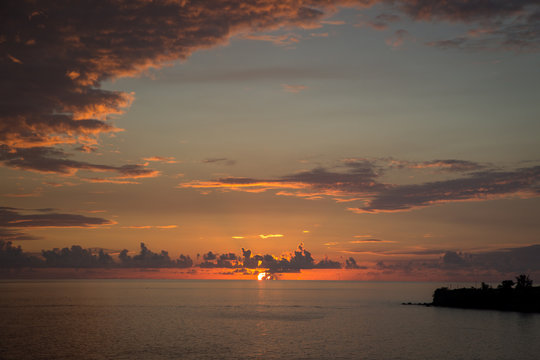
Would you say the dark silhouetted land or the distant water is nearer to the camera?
the distant water

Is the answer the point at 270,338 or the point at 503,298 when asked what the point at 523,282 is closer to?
the point at 503,298

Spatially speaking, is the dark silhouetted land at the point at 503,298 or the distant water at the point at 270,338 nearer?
the distant water at the point at 270,338

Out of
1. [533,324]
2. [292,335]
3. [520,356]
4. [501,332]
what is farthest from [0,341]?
[533,324]

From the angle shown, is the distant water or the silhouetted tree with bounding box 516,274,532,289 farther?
the silhouetted tree with bounding box 516,274,532,289

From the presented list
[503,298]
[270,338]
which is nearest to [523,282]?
[503,298]

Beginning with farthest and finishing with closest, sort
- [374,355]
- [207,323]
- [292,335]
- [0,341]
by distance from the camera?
1. [207,323]
2. [292,335]
3. [0,341]
4. [374,355]

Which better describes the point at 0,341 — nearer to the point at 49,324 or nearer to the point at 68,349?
the point at 68,349

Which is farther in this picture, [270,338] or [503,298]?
[503,298]

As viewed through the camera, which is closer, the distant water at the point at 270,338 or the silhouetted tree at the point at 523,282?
the distant water at the point at 270,338

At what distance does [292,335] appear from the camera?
366ft

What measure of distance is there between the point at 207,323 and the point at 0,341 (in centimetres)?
5443

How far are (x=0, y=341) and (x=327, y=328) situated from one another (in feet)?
244

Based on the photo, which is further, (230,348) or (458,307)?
(458,307)

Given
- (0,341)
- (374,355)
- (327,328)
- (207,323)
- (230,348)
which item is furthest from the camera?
(207,323)
